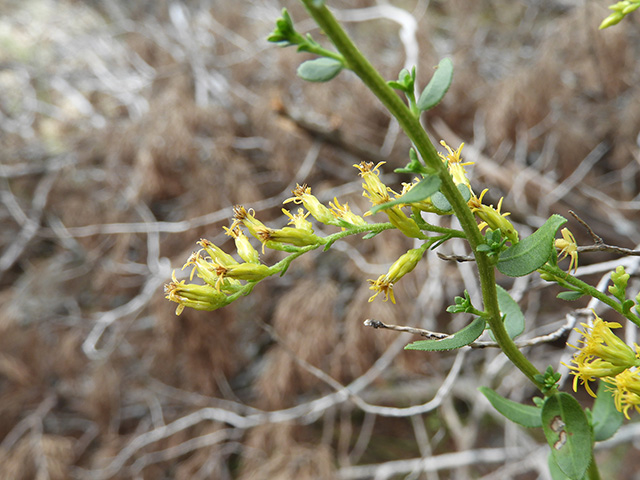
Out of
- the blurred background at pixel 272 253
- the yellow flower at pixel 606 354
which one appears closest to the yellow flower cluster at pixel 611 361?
the yellow flower at pixel 606 354

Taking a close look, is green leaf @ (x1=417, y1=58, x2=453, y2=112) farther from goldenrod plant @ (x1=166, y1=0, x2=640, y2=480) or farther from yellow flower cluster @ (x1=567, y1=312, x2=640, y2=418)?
yellow flower cluster @ (x1=567, y1=312, x2=640, y2=418)

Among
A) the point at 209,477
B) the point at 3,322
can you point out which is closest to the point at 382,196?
the point at 209,477

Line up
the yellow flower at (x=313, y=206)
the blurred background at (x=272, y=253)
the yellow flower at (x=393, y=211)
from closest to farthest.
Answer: the yellow flower at (x=393, y=211) < the yellow flower at (x=313, y=206) < the blurred background at (x=272, y=253)

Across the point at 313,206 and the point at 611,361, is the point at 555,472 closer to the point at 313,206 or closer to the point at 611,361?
the point at 611,361

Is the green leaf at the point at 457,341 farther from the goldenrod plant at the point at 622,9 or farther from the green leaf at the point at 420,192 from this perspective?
the goldenrod plant at the point at 622,9

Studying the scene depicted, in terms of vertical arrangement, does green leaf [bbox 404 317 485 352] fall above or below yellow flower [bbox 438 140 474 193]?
below

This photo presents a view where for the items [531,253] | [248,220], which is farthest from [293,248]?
[531,253]

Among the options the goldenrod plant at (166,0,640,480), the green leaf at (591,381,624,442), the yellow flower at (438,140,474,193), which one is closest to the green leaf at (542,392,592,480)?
the goldenrod plant at (166,0,640,480)
